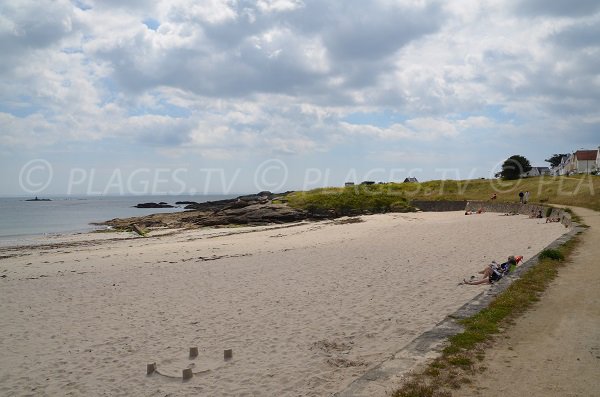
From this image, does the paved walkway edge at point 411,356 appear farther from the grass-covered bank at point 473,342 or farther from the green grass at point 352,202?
the green grass at point 352,202

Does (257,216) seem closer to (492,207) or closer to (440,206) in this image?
(440,206)

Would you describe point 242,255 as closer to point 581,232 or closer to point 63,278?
point 63,278

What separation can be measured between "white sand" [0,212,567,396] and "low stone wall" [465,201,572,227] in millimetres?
9910

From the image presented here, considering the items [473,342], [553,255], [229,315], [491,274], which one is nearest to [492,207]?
[553,255]

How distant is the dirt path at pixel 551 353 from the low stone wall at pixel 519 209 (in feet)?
60.9

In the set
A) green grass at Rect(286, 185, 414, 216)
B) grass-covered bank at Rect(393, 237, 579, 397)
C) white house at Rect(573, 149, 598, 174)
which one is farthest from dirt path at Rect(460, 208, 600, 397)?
white house at Rect(573, 149, 598, 174)

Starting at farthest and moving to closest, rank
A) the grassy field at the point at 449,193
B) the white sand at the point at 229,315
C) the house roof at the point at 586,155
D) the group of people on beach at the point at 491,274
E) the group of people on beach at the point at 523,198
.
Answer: the house roof at the point at 586,155 → the grassy field at the point at 449,193 → the group of people on beach at the point at 523,198 → the group of people on beach at the point at 491,274 → the white sand at the point at 229,315

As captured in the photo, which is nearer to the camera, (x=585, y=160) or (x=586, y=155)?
(x=585, y=160)

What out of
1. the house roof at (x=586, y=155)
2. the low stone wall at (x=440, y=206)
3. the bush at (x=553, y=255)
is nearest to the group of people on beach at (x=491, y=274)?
the bush at (x=553, y=255)

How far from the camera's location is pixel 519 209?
3941 cm

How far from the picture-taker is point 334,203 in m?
52.4

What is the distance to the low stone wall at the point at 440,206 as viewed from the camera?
49.8m

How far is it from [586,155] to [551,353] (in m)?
94.8

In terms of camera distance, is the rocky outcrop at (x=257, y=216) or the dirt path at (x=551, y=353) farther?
the rocky outcrop at (x=257, y=216)
